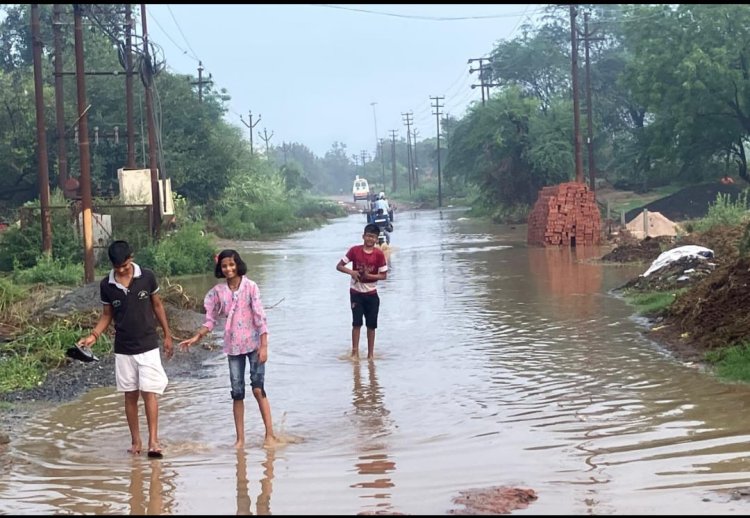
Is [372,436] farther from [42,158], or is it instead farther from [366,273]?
[42,158]

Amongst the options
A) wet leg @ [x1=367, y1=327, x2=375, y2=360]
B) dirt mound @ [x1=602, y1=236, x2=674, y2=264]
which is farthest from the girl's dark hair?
dirt mound @ [x1=602, y1=236, x2=674, y2=264]

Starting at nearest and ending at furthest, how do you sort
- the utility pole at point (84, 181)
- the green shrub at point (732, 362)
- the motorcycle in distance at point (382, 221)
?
the green shrub at point (732, 362)
the utility pole at point (84, 181)
the motorcycle in distance at point (382, 221)

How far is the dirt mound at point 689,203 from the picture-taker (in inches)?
1751

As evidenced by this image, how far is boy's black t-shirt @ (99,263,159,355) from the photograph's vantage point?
842cm

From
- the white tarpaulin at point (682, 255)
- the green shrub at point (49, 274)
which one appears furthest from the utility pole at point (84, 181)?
the white tarpaulin at point (682, 255)

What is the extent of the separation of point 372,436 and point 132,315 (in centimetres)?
223

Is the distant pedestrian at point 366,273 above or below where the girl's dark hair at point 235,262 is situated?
below

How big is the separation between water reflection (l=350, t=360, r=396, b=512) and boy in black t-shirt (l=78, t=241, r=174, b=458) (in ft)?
5.48

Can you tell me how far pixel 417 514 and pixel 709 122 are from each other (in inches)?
1700

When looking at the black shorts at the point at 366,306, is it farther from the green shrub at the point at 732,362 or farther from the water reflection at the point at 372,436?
the green shrub at the point at 732,362

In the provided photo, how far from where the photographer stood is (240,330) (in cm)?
863

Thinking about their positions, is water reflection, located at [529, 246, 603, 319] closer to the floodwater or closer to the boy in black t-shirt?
the floodwater

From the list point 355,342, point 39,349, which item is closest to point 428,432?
point 355,342

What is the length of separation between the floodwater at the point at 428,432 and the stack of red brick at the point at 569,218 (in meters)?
16.6
